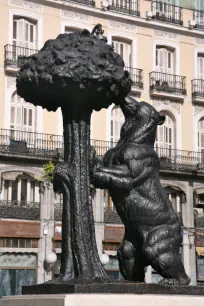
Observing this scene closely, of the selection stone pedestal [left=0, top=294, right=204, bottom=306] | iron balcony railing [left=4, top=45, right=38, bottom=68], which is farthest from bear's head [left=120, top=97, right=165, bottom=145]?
iron balcony railing [left=4, top=45, right=38, bottom=68]

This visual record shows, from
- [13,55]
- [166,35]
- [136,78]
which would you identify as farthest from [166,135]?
[13,55]

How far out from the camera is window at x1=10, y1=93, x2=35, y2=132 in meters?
31.9

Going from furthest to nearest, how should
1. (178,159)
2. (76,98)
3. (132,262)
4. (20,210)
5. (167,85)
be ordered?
(167,85) < (178,159) < (20,210) < (132,262) < (76,98)

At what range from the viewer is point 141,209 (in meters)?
8.25

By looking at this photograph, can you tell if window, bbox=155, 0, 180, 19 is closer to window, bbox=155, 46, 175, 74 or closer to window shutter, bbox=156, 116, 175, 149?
window, bbox=155, 46, 175, 74

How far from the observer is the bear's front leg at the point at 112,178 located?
8086 mm

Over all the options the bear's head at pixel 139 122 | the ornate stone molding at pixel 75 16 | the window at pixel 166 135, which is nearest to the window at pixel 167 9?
the ornate stone molding at pixel 75 16

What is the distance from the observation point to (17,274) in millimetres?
29938

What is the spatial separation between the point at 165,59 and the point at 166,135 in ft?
12.6

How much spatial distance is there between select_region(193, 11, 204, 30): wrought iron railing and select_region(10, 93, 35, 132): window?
10290 mm

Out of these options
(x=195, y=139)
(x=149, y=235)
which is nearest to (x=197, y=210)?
(x=195, y=139)

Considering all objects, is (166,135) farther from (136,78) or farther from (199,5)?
(199,5)

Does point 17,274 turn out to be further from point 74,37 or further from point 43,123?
point 74,37

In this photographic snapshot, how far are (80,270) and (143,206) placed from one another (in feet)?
3.46
